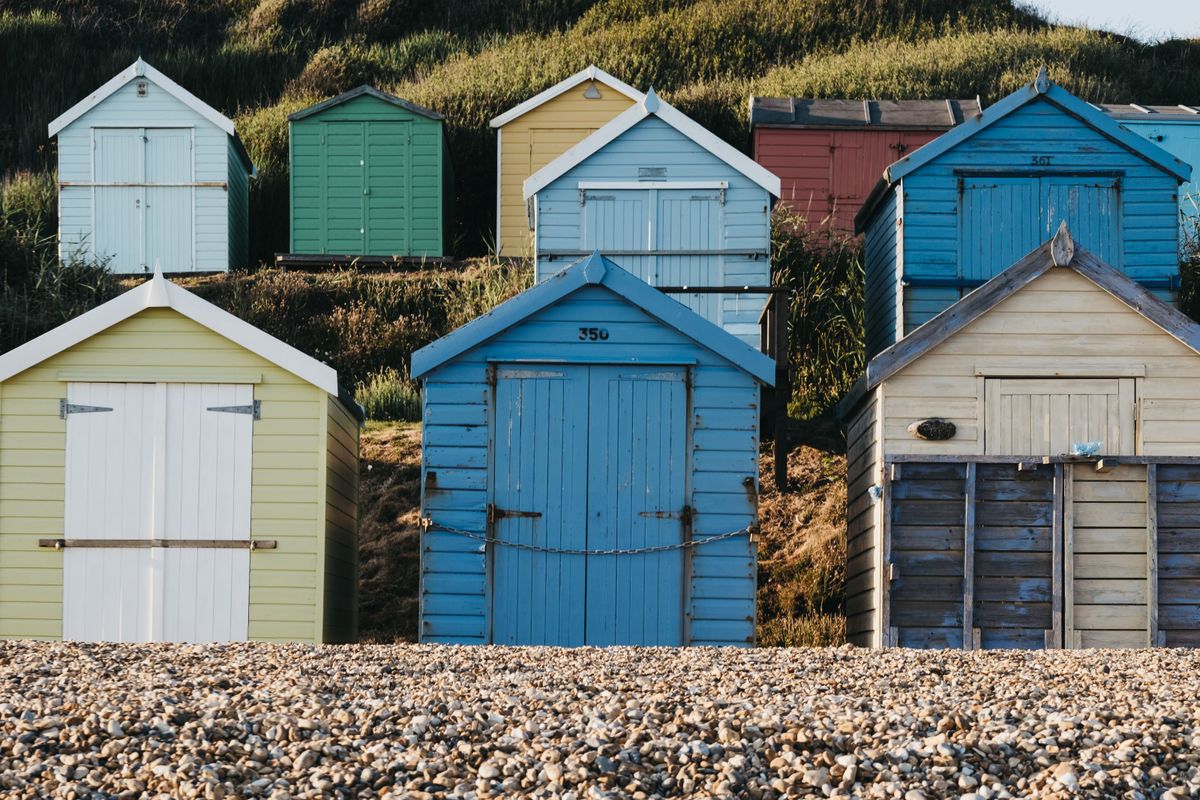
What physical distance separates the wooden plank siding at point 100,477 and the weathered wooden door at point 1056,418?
5.06 metres

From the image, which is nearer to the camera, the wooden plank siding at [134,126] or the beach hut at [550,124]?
the wooden plank siding at [134,126]

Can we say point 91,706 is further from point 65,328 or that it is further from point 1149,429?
point 1149,429

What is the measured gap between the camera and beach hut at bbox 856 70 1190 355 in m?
16.3

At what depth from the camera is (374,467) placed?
17594 mm

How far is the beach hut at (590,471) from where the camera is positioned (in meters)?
11.8

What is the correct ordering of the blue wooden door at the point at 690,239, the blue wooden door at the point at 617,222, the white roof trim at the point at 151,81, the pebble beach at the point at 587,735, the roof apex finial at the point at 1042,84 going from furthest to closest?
1. the white roof trim at the point at 151,81
2. the blue wooden door at the point at 617,222
3. the blue wooden door at the point at 690,239
4. the roof apex finial at the point at 1042,84
5. the pebble beach at the point at 587,735

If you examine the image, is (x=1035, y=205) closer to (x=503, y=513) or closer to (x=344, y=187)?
(x=503, y=513)

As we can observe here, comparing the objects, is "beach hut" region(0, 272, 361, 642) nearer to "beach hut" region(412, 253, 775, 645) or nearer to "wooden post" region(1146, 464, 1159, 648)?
"beach hut" region(412, 253, 775, 645)

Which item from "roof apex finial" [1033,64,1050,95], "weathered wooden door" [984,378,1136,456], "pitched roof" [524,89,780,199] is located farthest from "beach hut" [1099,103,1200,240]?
"weathered wooden door" [984,378,1136,456]

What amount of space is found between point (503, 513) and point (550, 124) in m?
12.0

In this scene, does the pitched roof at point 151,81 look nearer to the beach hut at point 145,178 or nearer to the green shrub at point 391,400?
the beach hut at point 145,178

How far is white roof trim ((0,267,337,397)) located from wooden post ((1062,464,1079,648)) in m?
5.49

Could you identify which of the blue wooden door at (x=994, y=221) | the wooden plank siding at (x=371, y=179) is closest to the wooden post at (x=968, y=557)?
the blue wooden door at (x=994, y=221)

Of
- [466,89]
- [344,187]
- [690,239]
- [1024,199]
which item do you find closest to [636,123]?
[690,239]
